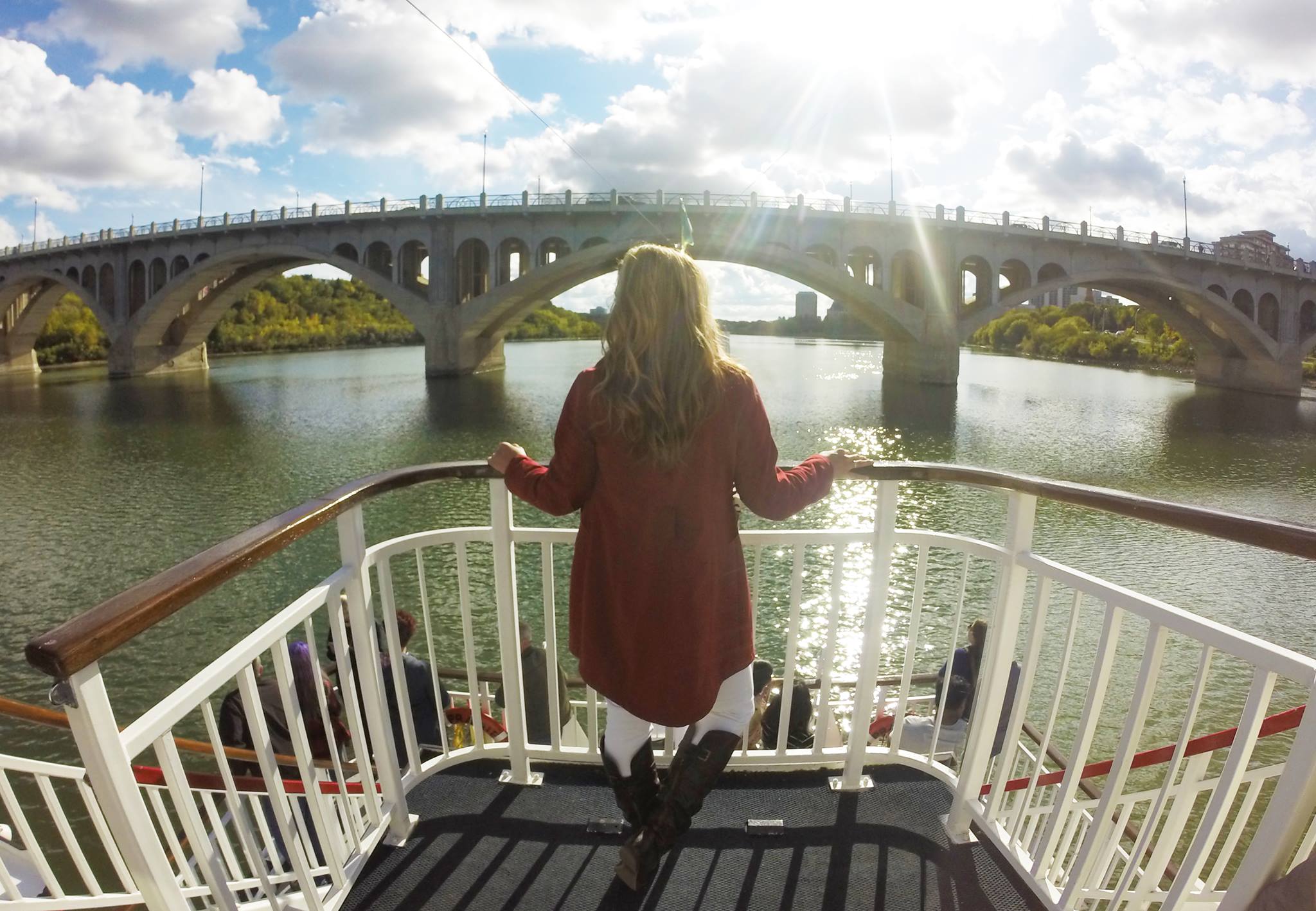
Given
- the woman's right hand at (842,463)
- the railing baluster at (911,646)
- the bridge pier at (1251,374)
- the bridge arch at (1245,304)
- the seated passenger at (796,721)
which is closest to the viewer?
the woman's right hand at (842,463)

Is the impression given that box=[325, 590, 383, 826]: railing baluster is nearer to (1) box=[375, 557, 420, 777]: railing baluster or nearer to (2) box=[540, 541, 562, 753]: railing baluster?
(1) box=[375, 557, 420, 777]: railing baluster

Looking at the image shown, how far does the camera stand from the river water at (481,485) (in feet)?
28.8

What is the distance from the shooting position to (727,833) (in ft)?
8.40

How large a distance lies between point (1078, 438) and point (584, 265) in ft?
64.0

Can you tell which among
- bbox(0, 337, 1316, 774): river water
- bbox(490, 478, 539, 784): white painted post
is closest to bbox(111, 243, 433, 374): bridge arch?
bbox(0, 337, 1316, 774): river water

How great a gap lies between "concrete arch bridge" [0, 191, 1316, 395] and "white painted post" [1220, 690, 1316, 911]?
28.4 metres

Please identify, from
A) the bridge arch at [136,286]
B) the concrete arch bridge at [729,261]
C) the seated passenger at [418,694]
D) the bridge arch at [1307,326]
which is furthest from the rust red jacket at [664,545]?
the bridge arch at [136,286]

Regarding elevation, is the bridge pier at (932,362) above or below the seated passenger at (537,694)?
above

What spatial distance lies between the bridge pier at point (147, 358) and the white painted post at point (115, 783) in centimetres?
4720

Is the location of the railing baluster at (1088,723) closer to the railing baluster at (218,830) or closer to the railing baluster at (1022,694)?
the railing baluster at (1022,694)

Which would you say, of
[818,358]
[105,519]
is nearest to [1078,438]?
[105,519]

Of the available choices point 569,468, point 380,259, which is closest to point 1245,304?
point 380,259

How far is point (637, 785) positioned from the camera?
214 centimetres

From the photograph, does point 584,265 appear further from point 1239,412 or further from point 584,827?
point 584,827
